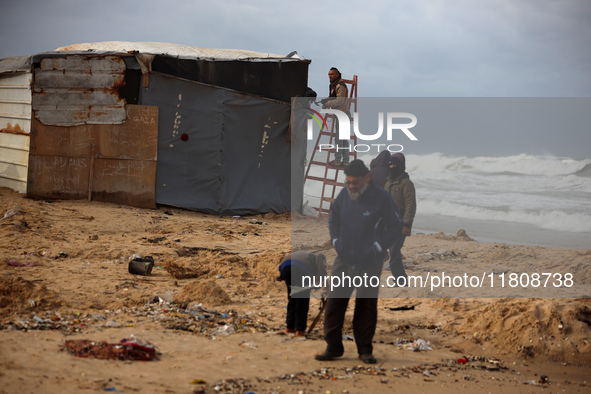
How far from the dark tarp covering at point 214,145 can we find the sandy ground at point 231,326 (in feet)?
9.94

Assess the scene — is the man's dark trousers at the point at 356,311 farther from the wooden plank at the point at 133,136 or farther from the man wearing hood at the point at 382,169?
the wooden plank at the point at 133,136

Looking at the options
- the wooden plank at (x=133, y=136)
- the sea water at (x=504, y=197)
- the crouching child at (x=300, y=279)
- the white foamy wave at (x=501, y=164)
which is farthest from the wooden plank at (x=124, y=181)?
the white foamy wave at (x=501, y=164)

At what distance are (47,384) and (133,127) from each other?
982 centimetres

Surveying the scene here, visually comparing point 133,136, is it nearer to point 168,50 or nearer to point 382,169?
point 168,50

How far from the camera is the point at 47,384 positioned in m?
3.81

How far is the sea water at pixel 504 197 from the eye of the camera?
55.4ft

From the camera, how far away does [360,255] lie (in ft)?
16.9

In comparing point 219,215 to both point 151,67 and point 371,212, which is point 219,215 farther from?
point 371,212

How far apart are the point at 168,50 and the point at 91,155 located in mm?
3051

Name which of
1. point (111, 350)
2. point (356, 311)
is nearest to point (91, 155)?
→ point (111, 350)

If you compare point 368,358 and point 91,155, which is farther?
point 91,155

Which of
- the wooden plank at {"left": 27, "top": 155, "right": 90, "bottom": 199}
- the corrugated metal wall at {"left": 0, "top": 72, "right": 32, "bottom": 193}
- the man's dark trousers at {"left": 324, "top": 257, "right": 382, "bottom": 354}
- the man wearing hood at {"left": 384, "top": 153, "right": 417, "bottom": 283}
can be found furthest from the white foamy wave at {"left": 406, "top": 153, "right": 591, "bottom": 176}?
the man's dark trousers at {"left": 324, "top": 257, "right": 382, "bottom": 354}

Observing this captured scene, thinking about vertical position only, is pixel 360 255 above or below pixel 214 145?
below

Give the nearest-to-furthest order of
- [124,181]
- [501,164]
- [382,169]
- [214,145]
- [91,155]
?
[382,169]
[91,155]
[124,181]
[214,145]
[501,164]
